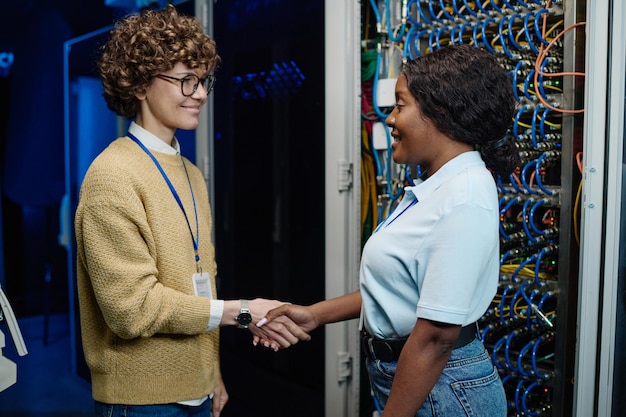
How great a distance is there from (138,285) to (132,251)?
0.08 m

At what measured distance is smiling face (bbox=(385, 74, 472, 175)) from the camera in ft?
4.24

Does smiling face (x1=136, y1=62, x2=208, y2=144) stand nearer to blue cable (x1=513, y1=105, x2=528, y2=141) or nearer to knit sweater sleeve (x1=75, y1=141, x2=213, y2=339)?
knit sweater sleeve (x1=75, y1=141, x2=213, y2=339)

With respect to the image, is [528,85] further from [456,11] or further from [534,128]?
[456,11]

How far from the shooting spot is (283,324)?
1.72 m

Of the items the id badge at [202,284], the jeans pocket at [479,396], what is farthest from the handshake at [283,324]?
the jeans pocket at [479,396]

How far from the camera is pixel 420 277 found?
4.01 ft

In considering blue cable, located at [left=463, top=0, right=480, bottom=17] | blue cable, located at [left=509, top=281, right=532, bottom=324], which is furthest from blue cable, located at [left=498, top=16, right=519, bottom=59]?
blue cable, located at [left=509, top=281, right=532, bottom=324]

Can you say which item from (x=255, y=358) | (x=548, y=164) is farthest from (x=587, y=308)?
(x=255, y=358)

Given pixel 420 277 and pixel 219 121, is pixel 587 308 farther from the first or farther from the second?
pixel 219 121

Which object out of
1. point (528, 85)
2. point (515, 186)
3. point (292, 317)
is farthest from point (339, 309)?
point (528, 85)

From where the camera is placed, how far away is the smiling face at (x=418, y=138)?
1291 millimetres

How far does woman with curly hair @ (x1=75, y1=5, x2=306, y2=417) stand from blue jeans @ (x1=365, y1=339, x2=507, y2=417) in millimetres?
520

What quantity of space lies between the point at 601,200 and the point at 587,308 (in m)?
0.31

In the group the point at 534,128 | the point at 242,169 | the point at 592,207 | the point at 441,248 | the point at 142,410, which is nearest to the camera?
the point at 441,248
